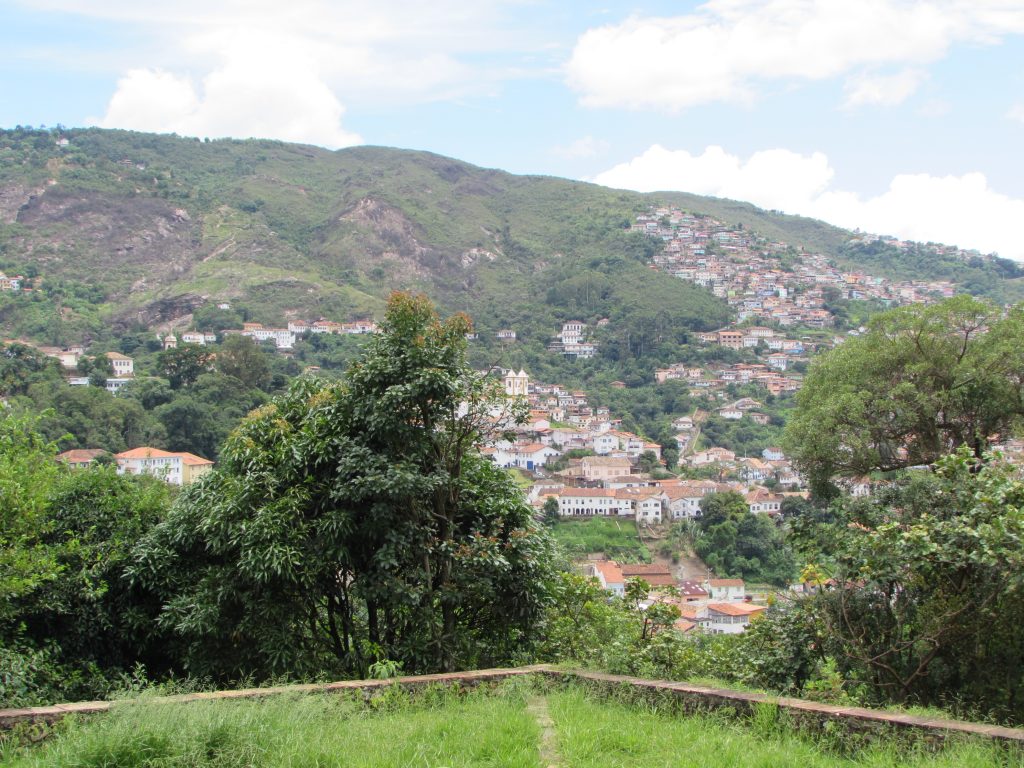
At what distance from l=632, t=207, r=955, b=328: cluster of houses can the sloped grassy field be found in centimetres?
6819

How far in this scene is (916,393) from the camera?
706cm

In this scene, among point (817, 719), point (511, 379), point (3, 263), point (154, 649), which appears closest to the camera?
point (817, 719)

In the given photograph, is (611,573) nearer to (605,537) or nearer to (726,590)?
(726,590)

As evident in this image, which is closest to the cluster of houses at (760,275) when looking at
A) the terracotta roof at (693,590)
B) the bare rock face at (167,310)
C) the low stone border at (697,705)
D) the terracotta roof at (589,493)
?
the terracotta roof at (589,493)

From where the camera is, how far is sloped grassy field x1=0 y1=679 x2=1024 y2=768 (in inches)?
101

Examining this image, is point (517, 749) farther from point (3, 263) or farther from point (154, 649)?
point (3, 263)

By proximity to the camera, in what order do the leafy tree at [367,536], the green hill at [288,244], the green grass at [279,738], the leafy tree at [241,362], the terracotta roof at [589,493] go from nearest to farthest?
the green grass at [279,738], the leafy tree at [367,536], the terracotta roof at [589,493], the leafy tree at [241,362], the green hill at [288,244]

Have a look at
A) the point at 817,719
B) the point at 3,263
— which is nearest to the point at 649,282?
the point at 3,263

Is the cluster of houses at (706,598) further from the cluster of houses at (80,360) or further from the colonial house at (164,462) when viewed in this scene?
the cluster of houses at (80,360)

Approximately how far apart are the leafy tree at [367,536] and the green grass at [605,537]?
23.1 metres

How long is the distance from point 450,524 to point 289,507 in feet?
3.13

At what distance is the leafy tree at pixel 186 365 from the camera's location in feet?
124

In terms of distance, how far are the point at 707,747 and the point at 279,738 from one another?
1.49 metres

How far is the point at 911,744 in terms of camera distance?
279 centimetres
